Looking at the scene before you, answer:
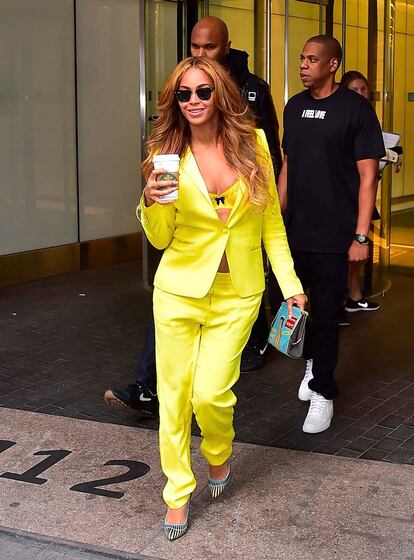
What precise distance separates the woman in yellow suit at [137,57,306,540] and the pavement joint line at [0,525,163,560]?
21cm

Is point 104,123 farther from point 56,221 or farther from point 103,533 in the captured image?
point 103,533

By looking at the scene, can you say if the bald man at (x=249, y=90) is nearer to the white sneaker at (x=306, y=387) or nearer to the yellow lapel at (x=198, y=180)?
the white sneaker at (x=306, y=387)

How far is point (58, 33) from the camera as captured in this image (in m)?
9.41

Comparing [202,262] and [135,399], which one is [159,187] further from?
[135,399]

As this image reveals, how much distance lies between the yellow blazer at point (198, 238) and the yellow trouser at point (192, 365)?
62 millimetres

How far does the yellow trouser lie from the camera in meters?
3.66

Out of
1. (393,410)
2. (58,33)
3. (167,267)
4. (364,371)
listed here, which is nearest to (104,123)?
(58,33)

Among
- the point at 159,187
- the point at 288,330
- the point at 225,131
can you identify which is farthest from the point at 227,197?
the point at 288,330

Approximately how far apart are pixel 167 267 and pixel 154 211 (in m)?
0.32

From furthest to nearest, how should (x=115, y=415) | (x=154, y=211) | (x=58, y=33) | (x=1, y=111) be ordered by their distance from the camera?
(x=58, y=33) → (x=1, y=111) → (x=115, y=415) → (x=154, y=211)

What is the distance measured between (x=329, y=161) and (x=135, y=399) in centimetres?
160

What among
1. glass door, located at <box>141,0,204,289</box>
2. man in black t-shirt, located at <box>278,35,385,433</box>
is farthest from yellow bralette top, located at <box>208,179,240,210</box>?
glass door, located at <box>141,0,204,289</box>

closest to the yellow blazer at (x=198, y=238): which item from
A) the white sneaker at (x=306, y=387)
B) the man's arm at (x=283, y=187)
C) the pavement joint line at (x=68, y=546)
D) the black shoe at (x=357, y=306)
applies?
the pavement joint line at (x=68, y=546)

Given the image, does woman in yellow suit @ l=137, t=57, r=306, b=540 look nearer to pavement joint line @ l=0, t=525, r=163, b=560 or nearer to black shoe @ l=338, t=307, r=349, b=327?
pavement joint line @ l=0, t=525, r=163, b=560
